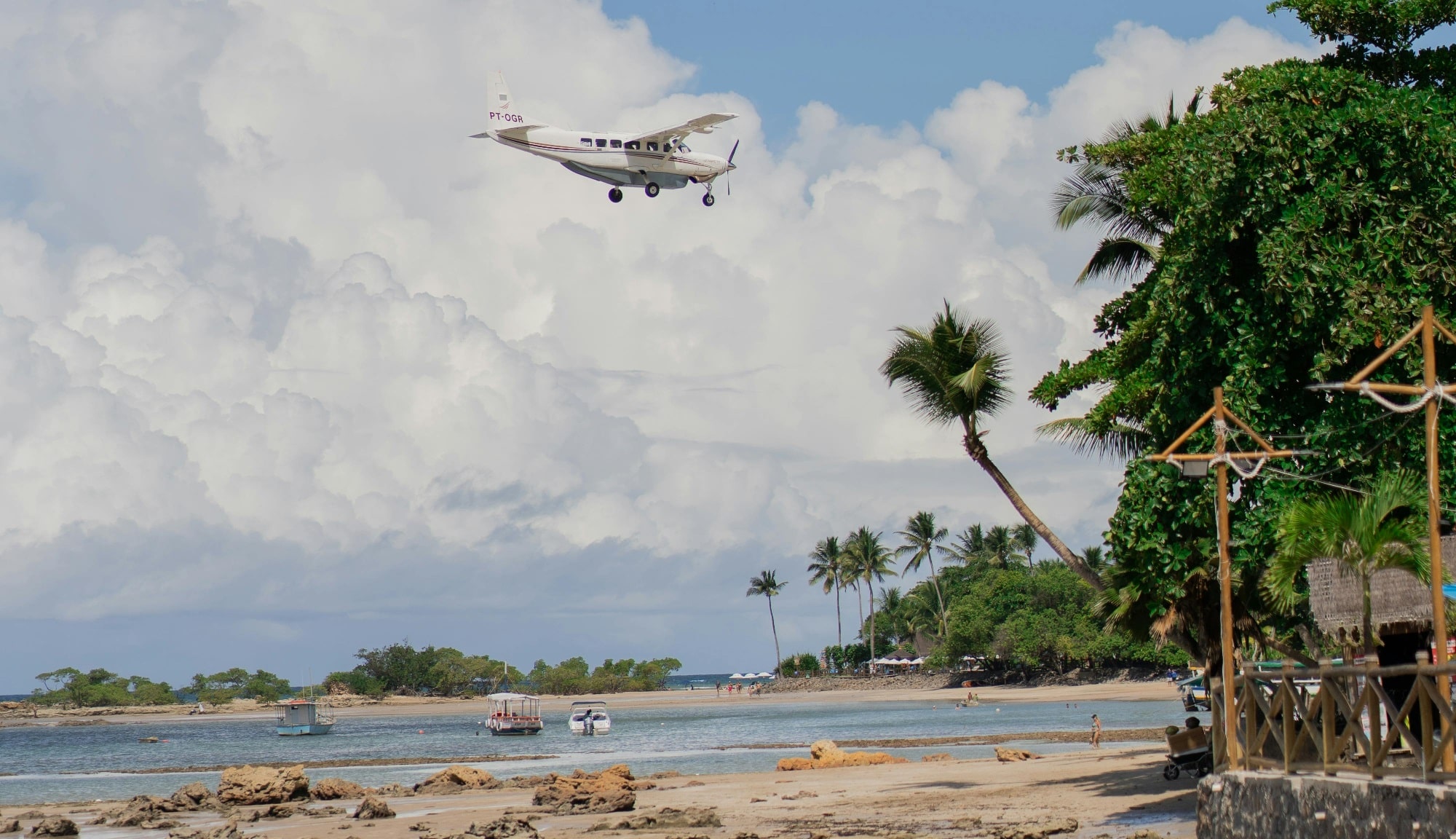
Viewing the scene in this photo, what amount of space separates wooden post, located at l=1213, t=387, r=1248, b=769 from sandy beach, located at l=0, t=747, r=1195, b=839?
11.1 feet

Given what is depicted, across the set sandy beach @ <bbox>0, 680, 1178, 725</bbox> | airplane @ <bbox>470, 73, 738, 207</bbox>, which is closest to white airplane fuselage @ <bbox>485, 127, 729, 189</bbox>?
airplane @ <bbox>470, 73, 738, 207</bbox>

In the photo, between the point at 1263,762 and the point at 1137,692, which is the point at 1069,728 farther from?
the point at 1263,762

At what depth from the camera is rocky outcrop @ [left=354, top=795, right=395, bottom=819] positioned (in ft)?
86.7

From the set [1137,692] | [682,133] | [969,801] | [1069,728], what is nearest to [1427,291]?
[969,801]

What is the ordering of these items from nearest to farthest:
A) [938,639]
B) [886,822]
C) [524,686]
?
[886,822], [938,639], [524,686]

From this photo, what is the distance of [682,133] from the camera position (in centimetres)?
3519

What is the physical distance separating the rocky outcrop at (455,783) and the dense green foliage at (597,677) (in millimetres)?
106083

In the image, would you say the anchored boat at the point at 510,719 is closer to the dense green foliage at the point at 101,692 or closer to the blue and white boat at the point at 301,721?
the blue and white boat at the point at 301,721

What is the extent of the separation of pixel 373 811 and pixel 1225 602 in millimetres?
18473

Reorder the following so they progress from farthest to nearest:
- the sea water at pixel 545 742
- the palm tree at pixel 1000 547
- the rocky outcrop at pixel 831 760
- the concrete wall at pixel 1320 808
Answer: the palm tree at pixel 1000 547 < the sea water at pixel 545 742 < the rocky outcrop at pixel 831 760 < the concrete wall at pixel 1320 808

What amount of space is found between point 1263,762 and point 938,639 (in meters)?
99.0

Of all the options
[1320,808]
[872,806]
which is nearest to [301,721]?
[872,806]

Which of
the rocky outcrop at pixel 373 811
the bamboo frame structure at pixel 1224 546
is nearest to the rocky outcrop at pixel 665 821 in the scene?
the rocky outcrop at pixel 373 811

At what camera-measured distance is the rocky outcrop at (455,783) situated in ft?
110
